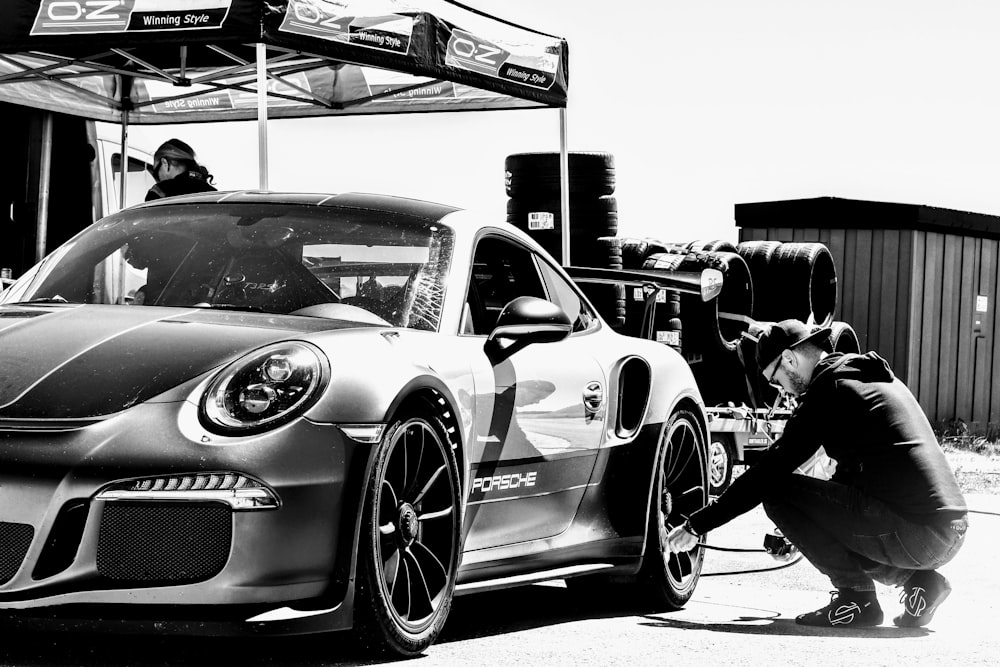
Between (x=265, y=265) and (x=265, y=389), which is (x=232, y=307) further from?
(x=265, y=389)

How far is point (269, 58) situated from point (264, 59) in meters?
1.91

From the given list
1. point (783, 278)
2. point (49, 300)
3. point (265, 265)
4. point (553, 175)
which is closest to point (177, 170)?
point (553, 175)

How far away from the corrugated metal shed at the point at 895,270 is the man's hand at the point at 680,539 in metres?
11.2

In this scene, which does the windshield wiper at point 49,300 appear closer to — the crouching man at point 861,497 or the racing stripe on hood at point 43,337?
the racing stripe on hood at point 43,337

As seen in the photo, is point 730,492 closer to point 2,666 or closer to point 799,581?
point 799,581

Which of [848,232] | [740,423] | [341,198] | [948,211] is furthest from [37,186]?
[948,211]

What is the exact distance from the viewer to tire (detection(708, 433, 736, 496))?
9.38 m

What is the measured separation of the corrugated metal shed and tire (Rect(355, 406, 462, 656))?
12738mm

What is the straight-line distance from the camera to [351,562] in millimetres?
Answer: 3912

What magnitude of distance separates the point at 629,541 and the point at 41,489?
2766 mm

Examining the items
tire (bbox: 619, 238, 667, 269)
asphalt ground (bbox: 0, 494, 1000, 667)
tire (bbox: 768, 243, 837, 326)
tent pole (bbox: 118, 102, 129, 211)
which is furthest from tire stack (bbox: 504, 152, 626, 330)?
asphalt ground (bbox: 0, 494, 1000, 667)

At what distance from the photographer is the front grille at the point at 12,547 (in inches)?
144

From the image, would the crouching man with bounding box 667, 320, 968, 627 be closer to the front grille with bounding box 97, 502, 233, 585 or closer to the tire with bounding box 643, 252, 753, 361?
the front grille with bounding box 97, 502, 233, 585

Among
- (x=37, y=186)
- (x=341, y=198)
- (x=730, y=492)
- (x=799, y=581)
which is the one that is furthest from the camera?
(x=37, y=186)
